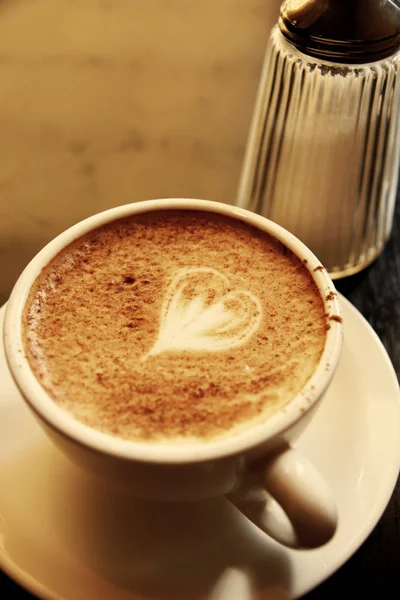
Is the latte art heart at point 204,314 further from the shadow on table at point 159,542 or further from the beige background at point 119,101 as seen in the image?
the beige background at point 119,101

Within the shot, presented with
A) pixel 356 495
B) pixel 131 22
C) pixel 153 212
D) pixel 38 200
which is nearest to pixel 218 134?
pixel 131 22

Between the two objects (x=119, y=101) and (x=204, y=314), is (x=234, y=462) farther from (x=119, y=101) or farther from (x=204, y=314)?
(x=119, y=101)

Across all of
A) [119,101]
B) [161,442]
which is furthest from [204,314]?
[119,101]

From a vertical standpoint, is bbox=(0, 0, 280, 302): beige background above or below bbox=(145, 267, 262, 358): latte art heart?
above

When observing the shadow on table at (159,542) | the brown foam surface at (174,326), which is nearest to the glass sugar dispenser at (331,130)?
the brown foam surface at (174,326)

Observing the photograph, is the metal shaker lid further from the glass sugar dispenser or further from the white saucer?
the white saucer

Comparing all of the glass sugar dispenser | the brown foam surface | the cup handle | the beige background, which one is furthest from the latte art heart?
the beige background
